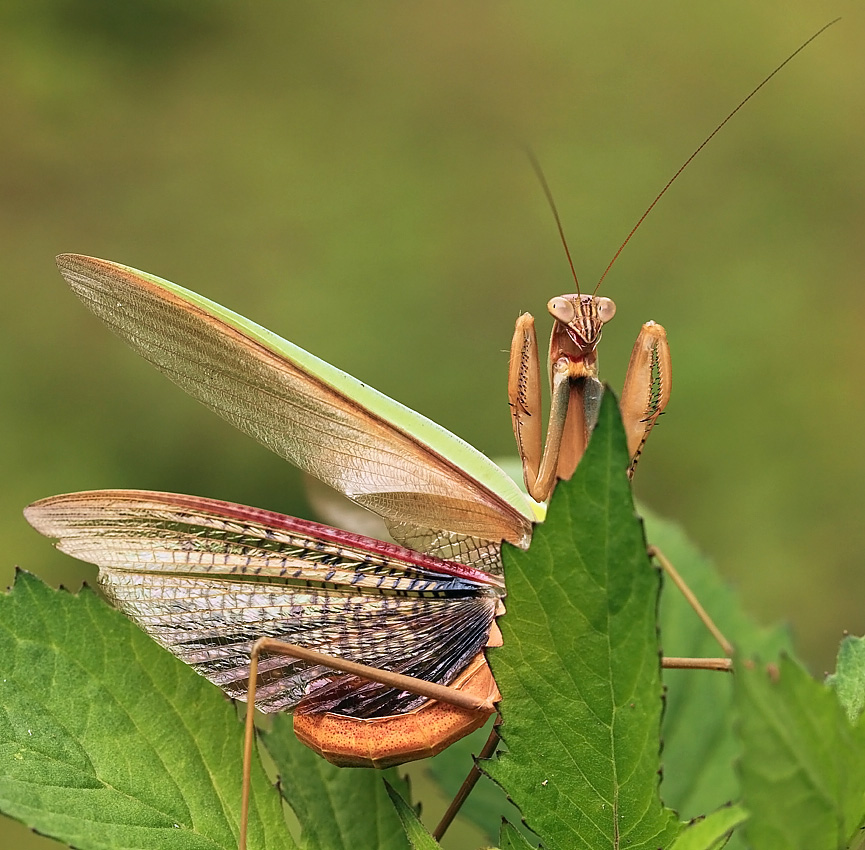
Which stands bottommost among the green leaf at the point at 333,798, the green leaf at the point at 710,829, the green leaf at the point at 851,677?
the green leaf at the point at 333,798

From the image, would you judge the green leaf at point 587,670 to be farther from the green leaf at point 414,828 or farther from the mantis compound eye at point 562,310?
the mantis compound eye at point 562,310

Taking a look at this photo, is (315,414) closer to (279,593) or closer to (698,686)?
(279,593)

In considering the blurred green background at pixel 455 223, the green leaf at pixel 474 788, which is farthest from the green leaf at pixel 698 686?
the blurred green background at pixel 455 223

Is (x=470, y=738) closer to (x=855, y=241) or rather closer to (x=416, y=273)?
(x=416, y=273)

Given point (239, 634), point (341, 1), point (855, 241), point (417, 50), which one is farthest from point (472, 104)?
point (239, 634)

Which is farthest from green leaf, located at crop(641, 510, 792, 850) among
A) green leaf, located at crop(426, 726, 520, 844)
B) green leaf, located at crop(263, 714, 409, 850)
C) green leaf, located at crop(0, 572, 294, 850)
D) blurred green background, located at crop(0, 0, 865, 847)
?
blurred green background, located at crop(0, 0, 865, 847)
